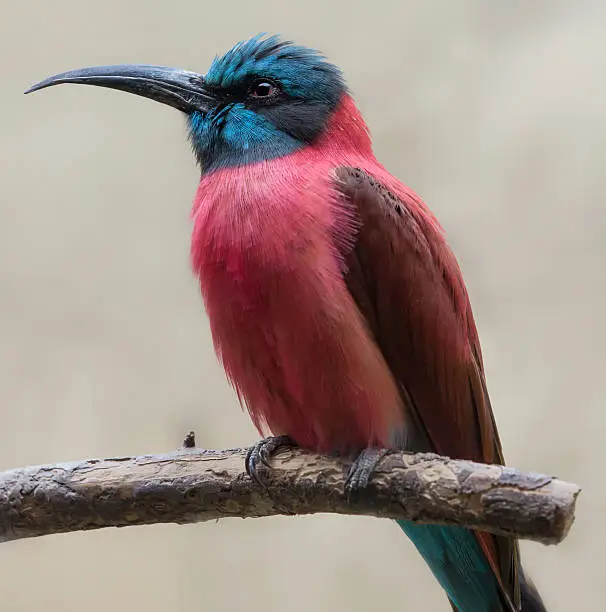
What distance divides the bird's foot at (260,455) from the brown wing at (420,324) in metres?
0.28

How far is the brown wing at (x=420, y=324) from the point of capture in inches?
64.9

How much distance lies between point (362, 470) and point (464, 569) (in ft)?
1.47

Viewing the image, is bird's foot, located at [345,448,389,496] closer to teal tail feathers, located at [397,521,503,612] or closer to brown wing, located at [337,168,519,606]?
brown wing, located at [337,168,519,606]

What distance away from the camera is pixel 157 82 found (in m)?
2.00

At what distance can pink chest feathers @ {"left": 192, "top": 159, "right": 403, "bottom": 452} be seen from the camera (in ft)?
5.24

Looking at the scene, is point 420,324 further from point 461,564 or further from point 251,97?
point 251,97

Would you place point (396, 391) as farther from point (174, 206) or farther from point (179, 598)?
point (174, 206)

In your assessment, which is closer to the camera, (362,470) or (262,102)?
(362,470)

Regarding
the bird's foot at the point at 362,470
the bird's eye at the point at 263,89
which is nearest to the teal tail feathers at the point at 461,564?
the bird's foot at the point at 362,470

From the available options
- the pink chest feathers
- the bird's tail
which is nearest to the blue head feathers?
the pink chest feathers

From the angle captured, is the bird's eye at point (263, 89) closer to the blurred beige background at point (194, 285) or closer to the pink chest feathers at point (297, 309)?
the pink chest feathers at point (297, 309)

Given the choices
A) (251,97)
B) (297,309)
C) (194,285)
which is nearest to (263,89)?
(251,97)

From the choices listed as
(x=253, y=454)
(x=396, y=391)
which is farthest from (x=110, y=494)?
(x=396, y=391)

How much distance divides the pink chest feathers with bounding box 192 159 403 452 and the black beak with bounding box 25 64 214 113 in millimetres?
371
